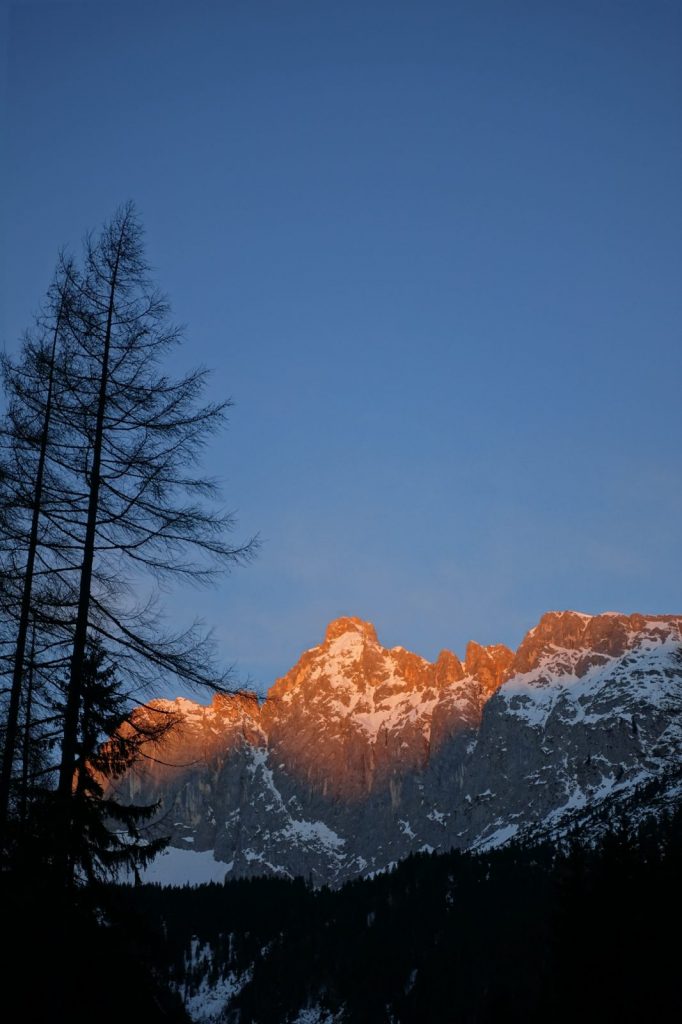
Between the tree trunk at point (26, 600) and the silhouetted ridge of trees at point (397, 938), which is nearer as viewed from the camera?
the tree trunk at point (26, 600)

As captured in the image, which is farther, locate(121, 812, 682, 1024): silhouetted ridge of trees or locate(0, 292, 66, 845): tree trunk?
locate(121, 812, 682, 1024): silhouetted ridge of trees

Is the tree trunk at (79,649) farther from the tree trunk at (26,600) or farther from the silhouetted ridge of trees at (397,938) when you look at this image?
the silhouetted ridge of trees at (397,938)

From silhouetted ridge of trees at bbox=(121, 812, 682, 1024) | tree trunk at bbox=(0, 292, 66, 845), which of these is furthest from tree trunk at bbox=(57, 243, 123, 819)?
silhouetted ridge of trees at bbox=(121, 812, 682, 1024)

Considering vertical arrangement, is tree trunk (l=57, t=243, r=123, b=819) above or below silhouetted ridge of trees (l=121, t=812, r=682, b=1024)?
above

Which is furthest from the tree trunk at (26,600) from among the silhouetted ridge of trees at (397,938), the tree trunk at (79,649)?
the silhouetted ridge of trees at (397,938)

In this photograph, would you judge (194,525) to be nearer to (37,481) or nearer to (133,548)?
(133,548)

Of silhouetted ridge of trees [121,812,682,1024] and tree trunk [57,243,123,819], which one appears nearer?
tree trunk [57,243,123,819]

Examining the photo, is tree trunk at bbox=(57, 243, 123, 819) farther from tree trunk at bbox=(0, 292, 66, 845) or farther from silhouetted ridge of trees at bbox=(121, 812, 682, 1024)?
silhouetted ridge of trees at bbox=(121, 812, 682, 1024)

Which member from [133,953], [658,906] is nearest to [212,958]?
[658,906]

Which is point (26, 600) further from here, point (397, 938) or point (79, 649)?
point (397, 938)

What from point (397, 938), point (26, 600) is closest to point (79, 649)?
point (26, 600)

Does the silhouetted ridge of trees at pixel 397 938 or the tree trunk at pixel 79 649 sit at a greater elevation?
the tree trunk at pixel 79 649

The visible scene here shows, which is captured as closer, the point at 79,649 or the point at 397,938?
the point at 79,649

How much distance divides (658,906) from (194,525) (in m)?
34.4
